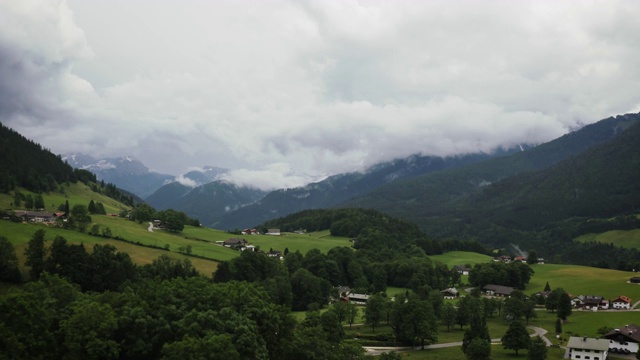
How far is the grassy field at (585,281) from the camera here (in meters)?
108

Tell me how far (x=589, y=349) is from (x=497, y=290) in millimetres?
53577

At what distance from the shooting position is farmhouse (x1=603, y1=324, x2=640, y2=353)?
6838 cm

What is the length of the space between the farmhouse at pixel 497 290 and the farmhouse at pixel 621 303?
21677 mm

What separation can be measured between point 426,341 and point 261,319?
113 ft

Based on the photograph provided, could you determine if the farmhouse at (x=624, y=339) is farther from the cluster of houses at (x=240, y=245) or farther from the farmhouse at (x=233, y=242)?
the farmhouse at (x=233, y=242)

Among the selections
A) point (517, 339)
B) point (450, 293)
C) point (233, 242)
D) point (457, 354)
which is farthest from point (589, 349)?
point (233, 242)

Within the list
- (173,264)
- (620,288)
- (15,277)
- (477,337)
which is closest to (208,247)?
(173,264)

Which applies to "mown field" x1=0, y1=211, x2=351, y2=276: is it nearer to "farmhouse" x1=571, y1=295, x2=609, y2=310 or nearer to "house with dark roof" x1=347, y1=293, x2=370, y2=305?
"house with dark roof" x1=347, y1=293, x2=370, y2=305

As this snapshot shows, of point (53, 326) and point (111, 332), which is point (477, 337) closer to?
point (111, 332)

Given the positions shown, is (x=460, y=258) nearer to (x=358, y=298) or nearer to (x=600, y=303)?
(x=358, y=298)

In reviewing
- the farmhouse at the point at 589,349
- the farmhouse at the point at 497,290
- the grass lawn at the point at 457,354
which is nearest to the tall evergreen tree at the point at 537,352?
the grass lawn at the point at 457,354

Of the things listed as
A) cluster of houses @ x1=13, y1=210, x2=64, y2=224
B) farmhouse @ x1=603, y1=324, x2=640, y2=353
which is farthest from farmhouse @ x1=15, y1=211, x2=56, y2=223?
farmhouse @ x1=603, y1=324, x2=640, y2=353

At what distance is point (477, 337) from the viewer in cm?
6275

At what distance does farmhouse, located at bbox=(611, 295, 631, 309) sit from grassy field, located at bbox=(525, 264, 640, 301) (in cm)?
468
